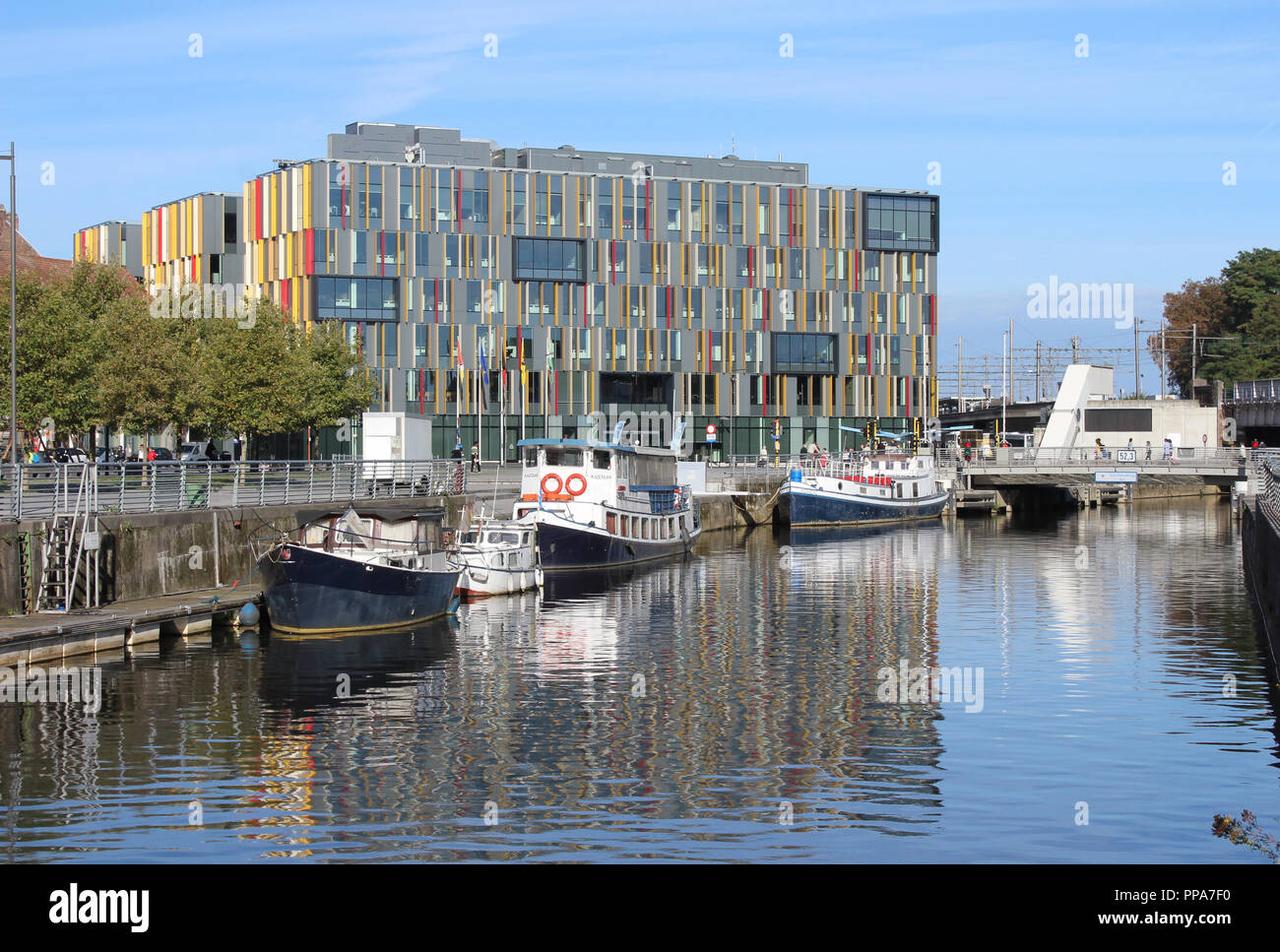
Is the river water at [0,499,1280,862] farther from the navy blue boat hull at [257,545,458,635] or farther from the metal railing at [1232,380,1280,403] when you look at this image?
the metal railing at [1232,380,1280,403]

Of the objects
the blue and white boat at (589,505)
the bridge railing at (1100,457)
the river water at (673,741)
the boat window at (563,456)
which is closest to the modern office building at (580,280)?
the bridge railing at (1100,457)

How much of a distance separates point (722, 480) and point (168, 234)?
55177 mm

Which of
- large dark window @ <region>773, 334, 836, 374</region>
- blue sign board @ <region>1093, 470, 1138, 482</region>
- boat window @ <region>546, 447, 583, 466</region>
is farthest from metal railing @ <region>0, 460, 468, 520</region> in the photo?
large dark window @ <region>773, 334, 836, 374</region>

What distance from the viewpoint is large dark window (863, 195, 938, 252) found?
11694 cm

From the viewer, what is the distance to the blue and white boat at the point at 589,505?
55281mm

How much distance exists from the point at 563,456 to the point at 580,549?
4096mm

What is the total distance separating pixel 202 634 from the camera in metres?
36.3

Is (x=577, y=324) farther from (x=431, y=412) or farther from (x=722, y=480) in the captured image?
(x=722, y=480)

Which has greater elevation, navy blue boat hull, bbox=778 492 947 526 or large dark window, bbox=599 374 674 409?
large dark window, bbox=599 374 674 409

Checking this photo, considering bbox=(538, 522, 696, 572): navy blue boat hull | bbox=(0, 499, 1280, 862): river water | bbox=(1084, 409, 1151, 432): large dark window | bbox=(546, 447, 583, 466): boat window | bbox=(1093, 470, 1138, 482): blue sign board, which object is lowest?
bbox=(0, 499, 1280, 862): river water

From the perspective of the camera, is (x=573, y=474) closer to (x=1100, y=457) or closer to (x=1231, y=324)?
(x=1100, y=457)

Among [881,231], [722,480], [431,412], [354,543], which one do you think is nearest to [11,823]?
[354,543]

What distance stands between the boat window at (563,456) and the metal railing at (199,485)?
5.79 m

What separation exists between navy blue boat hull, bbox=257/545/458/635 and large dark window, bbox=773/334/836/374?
255 ft
